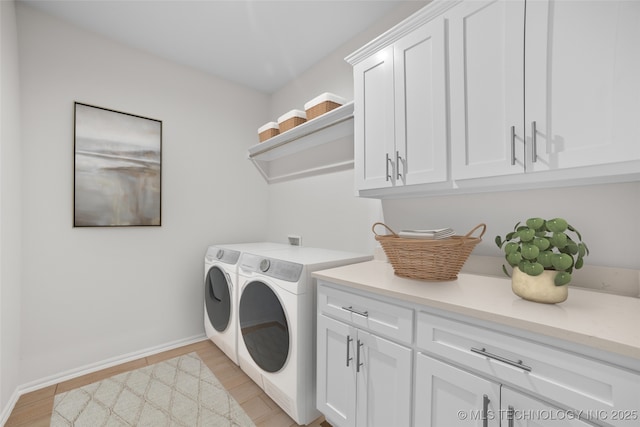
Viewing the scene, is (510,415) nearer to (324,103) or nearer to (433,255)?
(433,255)

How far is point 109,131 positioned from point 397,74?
222cm

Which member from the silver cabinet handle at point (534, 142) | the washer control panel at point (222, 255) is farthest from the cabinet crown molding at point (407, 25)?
the washer control panel at point (222, 255)

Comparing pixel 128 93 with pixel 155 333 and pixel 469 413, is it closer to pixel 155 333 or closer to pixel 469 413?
pixel 155 333

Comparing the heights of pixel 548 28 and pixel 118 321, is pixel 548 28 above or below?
above

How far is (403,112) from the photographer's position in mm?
1416

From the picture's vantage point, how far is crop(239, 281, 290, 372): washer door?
5.25ft

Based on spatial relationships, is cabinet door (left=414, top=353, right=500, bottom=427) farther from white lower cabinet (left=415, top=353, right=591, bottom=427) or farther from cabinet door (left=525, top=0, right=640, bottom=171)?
cabinet door (left=525, top=0, right=640, bottom=171)

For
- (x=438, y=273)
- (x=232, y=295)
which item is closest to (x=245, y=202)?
(x=232, y=295)

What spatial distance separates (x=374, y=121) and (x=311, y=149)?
1.04m

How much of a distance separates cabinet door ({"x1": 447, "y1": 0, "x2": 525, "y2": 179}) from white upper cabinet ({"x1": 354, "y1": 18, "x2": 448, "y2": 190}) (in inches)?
2.5

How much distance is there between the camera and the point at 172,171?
2.49 m

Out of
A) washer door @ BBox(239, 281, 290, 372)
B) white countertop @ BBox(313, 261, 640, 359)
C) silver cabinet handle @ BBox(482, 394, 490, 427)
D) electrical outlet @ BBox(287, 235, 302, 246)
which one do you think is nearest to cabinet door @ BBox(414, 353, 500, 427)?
silver cabinet handle @ BBox(482, 394, 490, 427)

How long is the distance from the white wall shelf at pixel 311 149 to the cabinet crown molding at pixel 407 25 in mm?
289

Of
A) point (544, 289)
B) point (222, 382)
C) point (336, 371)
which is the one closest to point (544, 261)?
point (544, 289)
